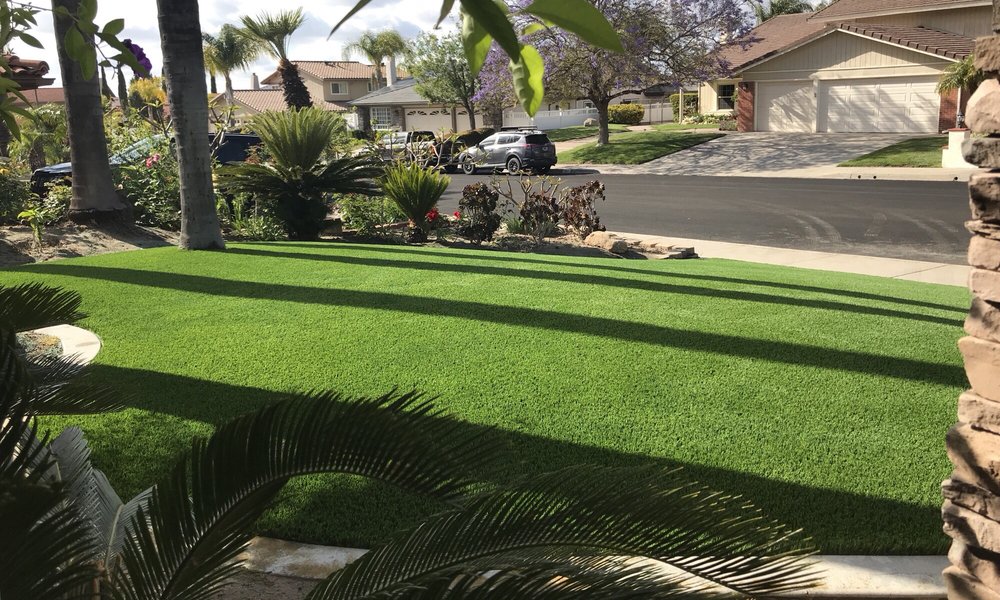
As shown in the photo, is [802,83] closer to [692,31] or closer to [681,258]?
[692,31]

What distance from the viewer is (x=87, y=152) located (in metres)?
12.2

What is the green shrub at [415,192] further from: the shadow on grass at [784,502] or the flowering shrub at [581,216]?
the shadow on grass at [784,502]

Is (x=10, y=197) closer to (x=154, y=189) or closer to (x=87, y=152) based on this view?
(x=87, y=152)

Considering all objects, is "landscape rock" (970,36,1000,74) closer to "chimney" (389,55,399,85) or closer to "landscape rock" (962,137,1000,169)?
"landscape rock" (962,137,1000,169)

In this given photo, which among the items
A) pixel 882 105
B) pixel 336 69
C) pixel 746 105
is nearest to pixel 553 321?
pixel 882 105

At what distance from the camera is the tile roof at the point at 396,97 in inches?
2199

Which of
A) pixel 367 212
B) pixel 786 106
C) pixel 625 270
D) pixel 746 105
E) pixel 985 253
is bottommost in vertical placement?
pixel 625 270

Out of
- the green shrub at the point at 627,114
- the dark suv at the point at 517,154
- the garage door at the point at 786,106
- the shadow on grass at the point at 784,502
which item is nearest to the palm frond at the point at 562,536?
the shadow on grass at the point at 784,502

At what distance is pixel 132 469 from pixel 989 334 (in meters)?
3.97

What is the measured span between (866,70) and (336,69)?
53368mm

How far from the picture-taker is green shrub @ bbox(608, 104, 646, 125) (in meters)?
53.6

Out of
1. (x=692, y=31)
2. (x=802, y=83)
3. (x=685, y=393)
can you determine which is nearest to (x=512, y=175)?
(x=692, y=31)

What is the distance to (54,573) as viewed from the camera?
179 cm

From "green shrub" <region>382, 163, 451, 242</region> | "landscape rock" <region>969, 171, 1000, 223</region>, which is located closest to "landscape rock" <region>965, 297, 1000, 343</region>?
"landscape rock" <region>969, 171, 1000, 223</region>
